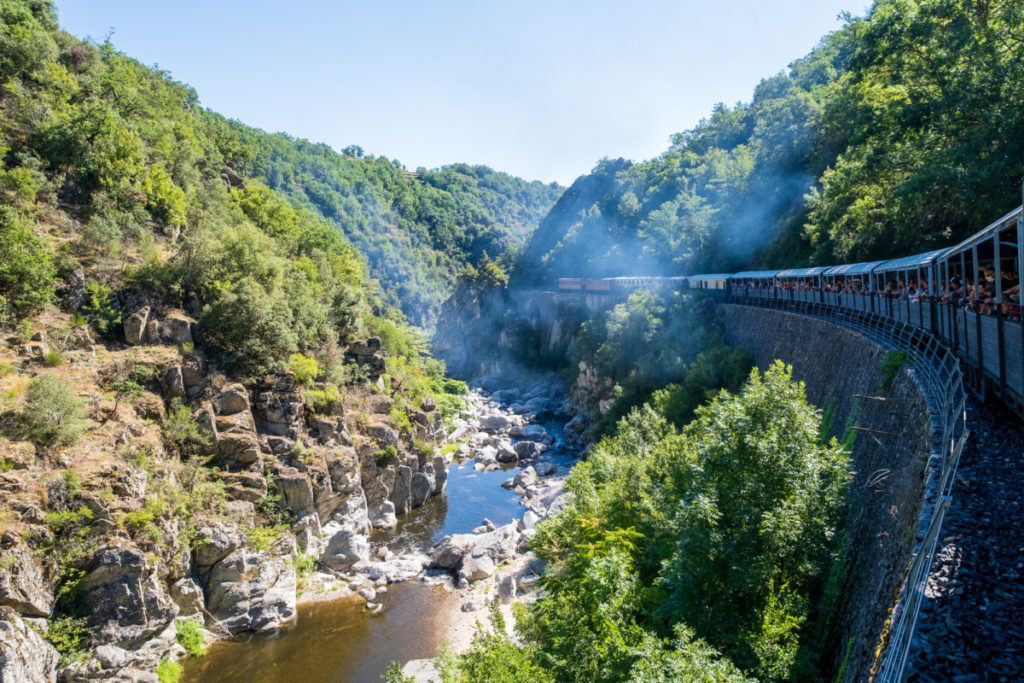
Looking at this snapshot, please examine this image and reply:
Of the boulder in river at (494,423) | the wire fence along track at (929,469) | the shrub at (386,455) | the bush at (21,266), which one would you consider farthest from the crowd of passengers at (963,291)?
the boulder in river at (494,423)

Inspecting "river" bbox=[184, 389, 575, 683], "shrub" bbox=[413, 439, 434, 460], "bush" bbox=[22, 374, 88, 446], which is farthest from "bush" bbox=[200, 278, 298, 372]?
"river" bbox=[184, 389, 575, 683]

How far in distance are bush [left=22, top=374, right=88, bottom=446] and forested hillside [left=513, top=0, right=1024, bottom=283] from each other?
30.6m

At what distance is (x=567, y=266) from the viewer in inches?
4136

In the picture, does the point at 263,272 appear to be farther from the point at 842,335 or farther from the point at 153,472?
the point at 842,335

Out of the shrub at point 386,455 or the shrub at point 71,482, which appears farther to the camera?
the shrub at point 386,455

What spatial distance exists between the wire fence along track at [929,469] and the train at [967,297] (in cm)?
54

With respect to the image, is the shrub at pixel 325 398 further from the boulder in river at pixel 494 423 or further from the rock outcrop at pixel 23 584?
the boulder in river at pixel 494 423

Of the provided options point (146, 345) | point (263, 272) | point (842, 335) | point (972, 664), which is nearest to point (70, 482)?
point (146, 345)

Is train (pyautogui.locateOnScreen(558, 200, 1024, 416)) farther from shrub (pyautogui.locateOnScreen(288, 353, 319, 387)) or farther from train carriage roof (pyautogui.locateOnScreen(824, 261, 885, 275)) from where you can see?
shrub (pyautogui.locateOnScreen(288, 353, 319, 387))

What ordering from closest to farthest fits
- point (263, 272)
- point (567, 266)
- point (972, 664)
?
point (972, 664) → point (263, 272) → point (567, 266)

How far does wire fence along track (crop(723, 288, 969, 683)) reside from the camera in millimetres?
6465

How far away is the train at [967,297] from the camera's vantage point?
32.0 feet

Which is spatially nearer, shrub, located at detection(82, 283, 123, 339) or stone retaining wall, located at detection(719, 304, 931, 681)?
stone retaining wall, located at detection(719, 304, 931, 681)

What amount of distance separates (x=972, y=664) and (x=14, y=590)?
862 inches
